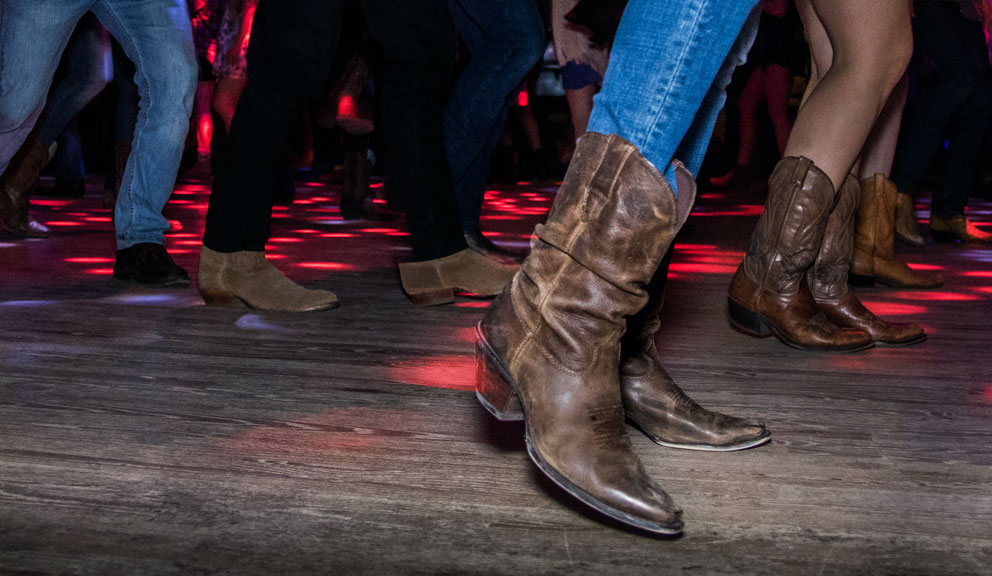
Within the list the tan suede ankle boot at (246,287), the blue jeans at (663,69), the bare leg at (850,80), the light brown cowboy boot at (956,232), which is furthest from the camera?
the light brown cowboy boot at (956,232)

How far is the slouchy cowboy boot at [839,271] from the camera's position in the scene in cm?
182

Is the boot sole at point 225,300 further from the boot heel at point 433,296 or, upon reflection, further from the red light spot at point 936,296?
the red light spot at point 936,296

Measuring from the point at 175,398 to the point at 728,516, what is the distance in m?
0.78

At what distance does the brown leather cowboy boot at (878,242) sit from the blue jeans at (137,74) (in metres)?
1.76

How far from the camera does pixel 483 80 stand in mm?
2393

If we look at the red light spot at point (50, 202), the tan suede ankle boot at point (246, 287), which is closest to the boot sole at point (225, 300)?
the tan suede ankle boot at point (246, 287)

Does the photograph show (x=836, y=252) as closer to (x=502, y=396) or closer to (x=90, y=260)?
(x=502, y=396)

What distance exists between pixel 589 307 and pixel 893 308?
1.46 metres

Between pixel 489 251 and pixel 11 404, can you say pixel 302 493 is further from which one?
pixel 489 251

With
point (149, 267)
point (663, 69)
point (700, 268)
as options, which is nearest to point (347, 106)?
point (149, 267)

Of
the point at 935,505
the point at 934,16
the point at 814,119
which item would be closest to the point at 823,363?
the point at 814,119

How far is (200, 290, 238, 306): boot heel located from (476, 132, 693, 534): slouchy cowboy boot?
1180 mm

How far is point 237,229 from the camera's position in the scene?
1987mm

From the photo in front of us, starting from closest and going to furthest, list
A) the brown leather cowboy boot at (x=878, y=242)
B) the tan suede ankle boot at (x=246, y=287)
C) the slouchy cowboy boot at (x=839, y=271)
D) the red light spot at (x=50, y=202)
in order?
the slouchy cowboy boot at (x=839, y=271) < the tan suede ankle boot at (x=246, y=287) < the brown leather cowboy boot at (x=878, y=242) < the red light spot at (x=50, y=202)
